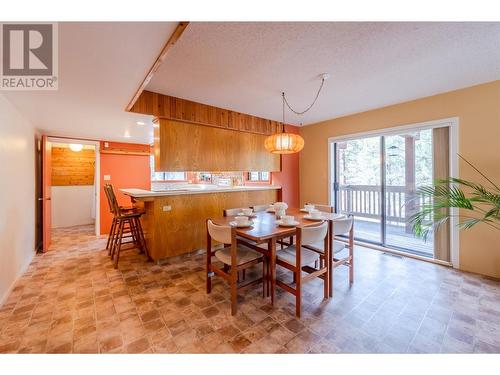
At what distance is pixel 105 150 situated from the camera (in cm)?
443

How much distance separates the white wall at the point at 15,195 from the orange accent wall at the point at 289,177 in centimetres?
398

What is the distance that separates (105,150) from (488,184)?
644 cm

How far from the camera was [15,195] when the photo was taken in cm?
244

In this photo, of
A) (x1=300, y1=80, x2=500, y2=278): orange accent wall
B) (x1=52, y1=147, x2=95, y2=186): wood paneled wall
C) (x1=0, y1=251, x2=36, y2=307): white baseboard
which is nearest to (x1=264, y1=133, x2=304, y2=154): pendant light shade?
(x1=300, y1=80, x2=500, y2=278): orange accent wall

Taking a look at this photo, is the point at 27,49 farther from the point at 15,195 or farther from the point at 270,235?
the point at 270,235

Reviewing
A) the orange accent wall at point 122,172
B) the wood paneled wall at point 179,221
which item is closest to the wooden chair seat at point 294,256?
the wood paneled wall at point 179,221

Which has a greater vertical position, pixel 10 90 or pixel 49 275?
pixel 10 90

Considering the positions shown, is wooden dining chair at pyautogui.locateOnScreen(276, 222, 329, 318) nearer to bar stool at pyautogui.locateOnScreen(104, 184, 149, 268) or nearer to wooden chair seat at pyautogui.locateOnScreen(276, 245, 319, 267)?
wooden chair seat at pyautogui.locateOnScreen(276, 245, 319, 267)

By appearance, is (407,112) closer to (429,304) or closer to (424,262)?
(424,262)

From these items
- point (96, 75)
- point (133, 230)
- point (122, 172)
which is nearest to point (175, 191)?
point (133, 230)

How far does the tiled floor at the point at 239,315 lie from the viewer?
150cm

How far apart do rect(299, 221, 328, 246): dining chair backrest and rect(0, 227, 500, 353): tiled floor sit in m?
0.67

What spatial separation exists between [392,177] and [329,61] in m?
2.48
